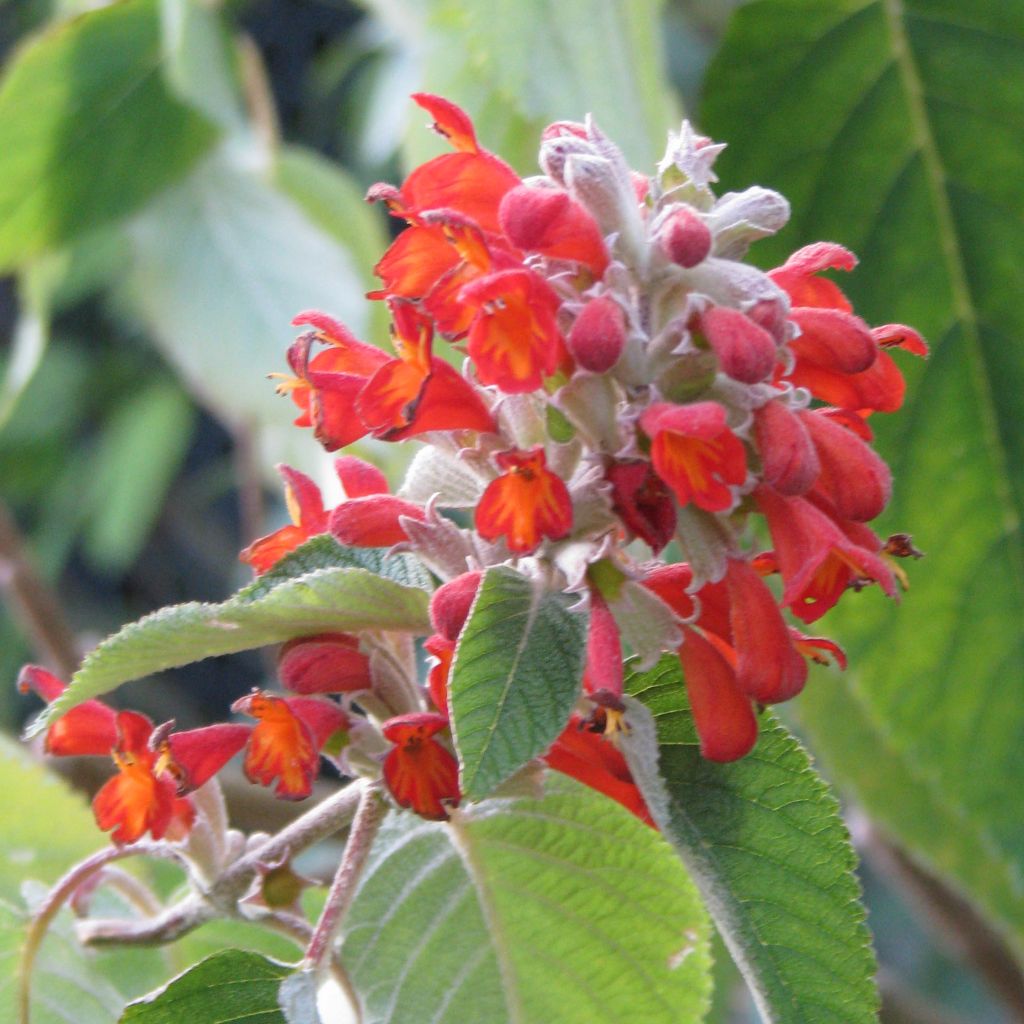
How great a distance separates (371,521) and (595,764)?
0.38 ft

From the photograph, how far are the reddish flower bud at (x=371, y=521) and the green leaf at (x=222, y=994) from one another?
140 millimetres

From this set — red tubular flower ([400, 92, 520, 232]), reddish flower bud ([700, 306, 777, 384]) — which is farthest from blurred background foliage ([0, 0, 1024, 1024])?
reddish flower bud ([700, 306, 777, 384])

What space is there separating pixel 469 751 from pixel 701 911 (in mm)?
141

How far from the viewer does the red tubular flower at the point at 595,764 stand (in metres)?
0.47

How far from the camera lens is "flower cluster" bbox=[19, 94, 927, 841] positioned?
420 millimetres

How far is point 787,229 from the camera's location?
2.68ft

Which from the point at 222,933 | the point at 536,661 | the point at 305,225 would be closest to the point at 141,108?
the point at 305,225

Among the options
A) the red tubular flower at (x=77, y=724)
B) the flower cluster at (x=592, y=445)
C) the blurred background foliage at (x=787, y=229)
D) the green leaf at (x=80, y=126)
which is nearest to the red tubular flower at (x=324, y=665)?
the flower cluster at (x=592, y=445)

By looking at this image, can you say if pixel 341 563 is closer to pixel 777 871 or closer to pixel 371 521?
pixel 371 521

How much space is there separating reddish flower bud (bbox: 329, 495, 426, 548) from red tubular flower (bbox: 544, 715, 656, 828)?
0.09m

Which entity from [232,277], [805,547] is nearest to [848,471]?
[805,547]

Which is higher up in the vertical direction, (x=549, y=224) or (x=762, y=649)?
(x=549, y=224)

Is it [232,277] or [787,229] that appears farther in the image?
[232,277]

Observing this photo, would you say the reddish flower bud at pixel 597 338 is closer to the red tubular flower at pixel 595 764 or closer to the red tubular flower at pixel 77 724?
the red tubular flower at pixel 595 764
